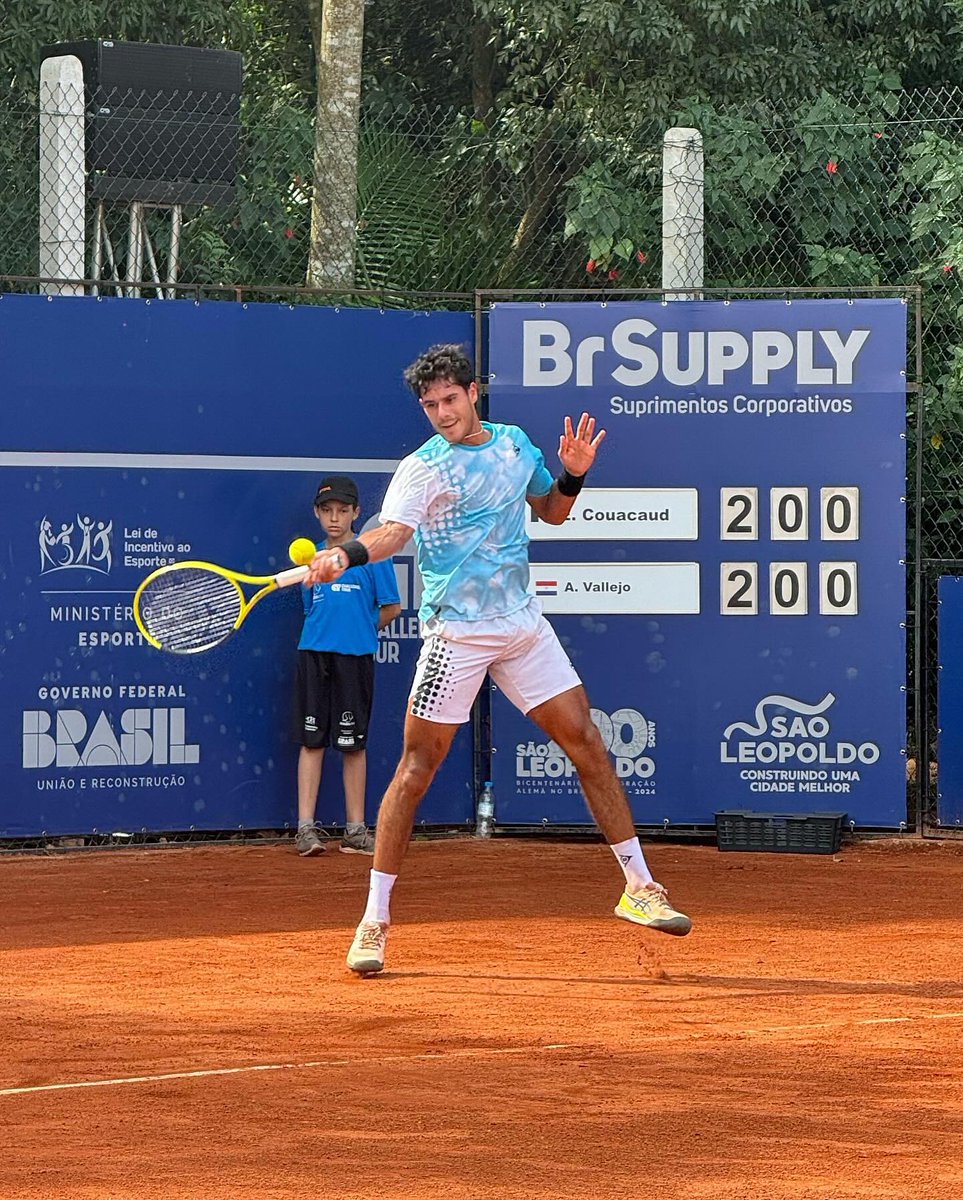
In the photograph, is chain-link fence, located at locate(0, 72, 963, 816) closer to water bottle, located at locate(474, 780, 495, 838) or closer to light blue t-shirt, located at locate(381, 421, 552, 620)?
water bottle, located at locate(474, 780, 495, 838)

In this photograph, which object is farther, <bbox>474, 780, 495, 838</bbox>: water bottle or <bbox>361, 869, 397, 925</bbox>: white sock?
<bbox>474, 780, 495, 838</bbox>: water bottle

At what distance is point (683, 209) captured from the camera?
9.74 m

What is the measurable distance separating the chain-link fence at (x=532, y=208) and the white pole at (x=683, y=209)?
12 millimetres

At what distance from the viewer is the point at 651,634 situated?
929cm

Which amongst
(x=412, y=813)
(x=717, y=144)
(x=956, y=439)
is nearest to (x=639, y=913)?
(x=412, y=813)

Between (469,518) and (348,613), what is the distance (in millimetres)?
2872

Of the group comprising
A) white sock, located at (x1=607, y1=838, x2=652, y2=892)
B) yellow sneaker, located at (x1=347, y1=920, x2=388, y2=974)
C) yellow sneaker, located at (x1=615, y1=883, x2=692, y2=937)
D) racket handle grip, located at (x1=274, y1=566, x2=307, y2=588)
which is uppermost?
racket handle grip, located at (x1=274, y1=566, x2=307, y2=588)

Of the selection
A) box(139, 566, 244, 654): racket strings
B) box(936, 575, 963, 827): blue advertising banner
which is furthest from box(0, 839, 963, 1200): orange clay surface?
box(139, 566, 244, 654): racket strings

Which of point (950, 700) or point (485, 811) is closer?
point (950, 700)

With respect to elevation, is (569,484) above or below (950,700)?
above

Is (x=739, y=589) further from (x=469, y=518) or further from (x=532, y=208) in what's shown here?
(x=532, y=208)

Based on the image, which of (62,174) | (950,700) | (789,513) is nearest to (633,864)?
(789,513)

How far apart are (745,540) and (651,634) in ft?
2.20

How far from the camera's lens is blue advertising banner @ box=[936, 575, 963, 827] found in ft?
30.5
